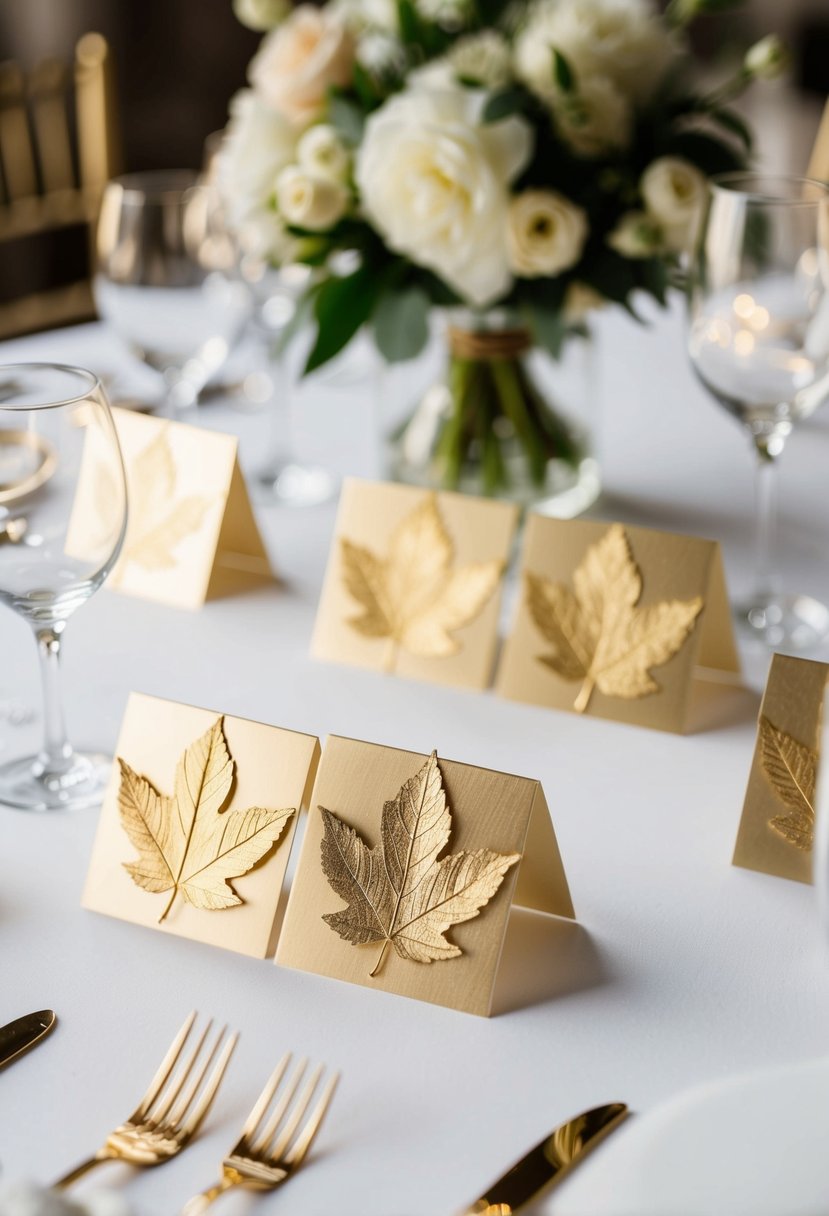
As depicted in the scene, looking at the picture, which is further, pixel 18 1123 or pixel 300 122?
pixel 300 122

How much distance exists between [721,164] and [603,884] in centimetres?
67

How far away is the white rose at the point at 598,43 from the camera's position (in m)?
1.02

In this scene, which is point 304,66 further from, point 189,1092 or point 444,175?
point 189,1092

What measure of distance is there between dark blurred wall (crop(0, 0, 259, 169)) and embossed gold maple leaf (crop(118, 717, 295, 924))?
355 centimetres

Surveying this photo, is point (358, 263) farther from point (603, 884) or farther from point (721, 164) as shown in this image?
point (603, 884)

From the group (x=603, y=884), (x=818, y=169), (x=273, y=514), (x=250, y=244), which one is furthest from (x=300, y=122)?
(x=818, y=169)

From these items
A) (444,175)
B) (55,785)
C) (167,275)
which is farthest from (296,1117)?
(167,275)

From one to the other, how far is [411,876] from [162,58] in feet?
12.3

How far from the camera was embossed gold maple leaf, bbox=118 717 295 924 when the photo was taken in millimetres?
678

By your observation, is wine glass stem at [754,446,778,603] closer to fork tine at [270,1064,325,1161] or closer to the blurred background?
fork tine at [270,1064,325,1161]

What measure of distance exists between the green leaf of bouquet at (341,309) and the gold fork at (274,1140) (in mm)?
659

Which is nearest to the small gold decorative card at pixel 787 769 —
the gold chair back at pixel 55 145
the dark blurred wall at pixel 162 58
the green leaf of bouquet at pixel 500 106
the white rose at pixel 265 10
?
the green leaf of bouquet at pixel 500 106

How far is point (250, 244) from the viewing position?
1.21m

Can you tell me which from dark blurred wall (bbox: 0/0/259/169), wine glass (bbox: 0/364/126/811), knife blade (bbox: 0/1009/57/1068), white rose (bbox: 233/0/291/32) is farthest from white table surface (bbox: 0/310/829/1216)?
dark blurred wall (bbox: 0/0/259/169)
